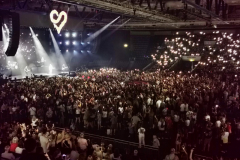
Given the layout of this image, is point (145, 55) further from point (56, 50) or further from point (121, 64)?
point (56, 50)

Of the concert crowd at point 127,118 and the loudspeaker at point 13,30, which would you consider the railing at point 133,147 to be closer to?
the concert crowd at point 127,118

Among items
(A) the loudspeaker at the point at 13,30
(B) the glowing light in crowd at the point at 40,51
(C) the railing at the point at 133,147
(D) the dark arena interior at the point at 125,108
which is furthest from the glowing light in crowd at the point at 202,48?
(A) the loudspeaker at the point at 13,30

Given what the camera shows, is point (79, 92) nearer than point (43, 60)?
Yes

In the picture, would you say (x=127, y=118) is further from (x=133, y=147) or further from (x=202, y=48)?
(x=202, y=48)

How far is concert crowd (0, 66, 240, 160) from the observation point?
747 cm

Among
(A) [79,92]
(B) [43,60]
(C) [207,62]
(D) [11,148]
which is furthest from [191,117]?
(B) [43,60]

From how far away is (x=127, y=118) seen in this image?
1105 cm

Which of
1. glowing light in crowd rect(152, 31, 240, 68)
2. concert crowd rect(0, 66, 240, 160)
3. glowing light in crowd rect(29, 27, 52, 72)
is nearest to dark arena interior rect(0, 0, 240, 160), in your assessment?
concert crowd rect(0, 66, 240, 160)

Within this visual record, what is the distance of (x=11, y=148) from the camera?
643 centimetres

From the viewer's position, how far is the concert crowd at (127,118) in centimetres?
747

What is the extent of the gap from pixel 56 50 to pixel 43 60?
3673 millimetres

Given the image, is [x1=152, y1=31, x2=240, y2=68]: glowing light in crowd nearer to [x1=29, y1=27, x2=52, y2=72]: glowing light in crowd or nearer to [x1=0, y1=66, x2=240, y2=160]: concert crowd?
[x1=0, y1=66, x2=240, y2=160]: concert crowd

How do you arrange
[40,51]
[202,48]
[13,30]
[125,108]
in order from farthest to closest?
[40,51] → [202,48] → [125,108] → [13,30]

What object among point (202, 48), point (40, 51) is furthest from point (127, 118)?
point (40, 51)
